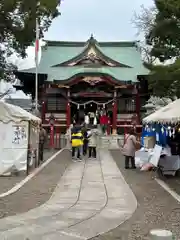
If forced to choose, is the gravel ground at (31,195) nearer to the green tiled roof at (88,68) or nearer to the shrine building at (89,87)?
the shrine building at (89,87)

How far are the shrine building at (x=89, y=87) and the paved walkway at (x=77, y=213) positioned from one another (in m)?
19.6

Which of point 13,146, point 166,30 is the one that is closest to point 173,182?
point 13,146

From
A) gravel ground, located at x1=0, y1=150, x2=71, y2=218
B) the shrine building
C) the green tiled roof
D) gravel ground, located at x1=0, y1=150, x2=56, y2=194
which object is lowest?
gravel ground, located at x1=0, y1=150, x2=71, y2=218

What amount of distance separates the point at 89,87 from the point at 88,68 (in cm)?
163

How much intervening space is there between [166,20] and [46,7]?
18.1ft

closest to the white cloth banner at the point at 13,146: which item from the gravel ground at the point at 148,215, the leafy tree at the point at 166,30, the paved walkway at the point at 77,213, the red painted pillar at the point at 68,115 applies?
the paved walkway at the point at 77,213

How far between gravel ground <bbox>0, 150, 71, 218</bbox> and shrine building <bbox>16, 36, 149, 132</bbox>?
1796 cm

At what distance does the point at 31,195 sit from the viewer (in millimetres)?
9969

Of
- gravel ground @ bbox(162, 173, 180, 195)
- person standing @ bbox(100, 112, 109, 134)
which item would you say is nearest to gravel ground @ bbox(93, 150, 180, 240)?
gravel ground @ bbox(162, 173, 180, 195)

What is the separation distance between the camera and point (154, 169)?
51.1ft

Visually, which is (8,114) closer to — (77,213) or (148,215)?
(77,213)

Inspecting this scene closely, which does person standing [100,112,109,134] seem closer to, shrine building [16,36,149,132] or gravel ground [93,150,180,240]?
shrine building [16,36,149,132]

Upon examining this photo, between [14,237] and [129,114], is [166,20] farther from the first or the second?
[129,114]

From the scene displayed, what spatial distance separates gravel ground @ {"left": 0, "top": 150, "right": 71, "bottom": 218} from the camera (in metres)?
8.29
